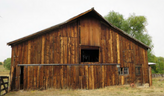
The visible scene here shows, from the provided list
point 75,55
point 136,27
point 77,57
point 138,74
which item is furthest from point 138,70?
point 136,27

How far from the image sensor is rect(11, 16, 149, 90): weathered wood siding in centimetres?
1294

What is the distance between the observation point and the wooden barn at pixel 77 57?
12922mm

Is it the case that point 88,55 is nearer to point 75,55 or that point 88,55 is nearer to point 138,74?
point 75,55

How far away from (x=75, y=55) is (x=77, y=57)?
0.97 ft

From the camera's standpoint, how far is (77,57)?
46.4ft

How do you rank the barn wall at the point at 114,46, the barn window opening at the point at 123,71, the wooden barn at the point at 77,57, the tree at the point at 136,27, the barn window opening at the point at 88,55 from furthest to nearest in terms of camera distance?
the tree at the point at 136,27 < the barn window opening at the point at 88,55 < the barn window opening at the point at 123,71 < the barn wall at the point at 114,46 < the wooden barn at the point at 77,57

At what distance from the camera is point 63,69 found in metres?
13.6

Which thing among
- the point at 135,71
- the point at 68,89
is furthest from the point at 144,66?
the point at 68,89

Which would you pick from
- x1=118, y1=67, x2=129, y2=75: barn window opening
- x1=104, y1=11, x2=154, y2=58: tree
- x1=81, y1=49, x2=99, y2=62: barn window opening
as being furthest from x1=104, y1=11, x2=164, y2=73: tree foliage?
x1=118, y1=67, x2=129, y2=75: barn window opening

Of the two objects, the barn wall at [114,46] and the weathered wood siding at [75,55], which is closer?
the weathered wood siding at [75,55]

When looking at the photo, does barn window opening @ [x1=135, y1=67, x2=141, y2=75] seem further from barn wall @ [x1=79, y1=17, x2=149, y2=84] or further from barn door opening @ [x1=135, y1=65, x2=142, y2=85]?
barn wall @ [x1=79, y1=17, x2=149, y2=84]

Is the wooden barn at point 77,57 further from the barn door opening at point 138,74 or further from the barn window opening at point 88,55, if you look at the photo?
the barn window opening at point 88,55

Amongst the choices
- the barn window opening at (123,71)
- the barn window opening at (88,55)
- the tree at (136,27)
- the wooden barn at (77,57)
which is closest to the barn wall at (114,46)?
the wooden barn at (77,57)

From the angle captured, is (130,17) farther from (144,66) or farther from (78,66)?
(78,66)
